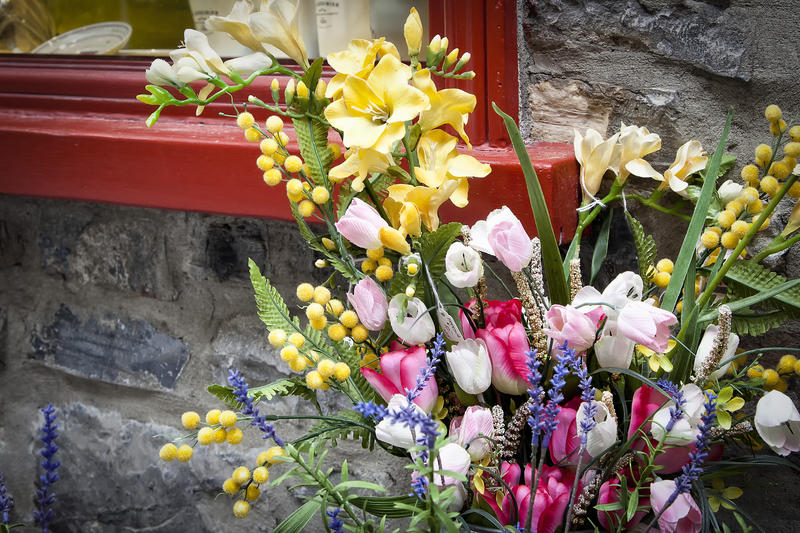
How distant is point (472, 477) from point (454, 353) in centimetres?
12

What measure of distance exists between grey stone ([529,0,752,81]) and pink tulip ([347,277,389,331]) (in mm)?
413

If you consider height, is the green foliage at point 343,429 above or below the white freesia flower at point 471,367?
below

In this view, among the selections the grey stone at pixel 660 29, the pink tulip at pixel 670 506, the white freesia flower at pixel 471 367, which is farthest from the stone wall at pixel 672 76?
the white freesia flower at pixel 471 367

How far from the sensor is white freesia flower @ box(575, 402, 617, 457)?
0.63 metres

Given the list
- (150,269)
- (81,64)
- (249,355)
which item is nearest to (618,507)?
(249,355)

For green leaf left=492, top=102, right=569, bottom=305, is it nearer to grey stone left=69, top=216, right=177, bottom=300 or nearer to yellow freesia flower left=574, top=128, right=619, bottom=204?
yellow freesia flower left=574, top=128, right=619, bottom=204

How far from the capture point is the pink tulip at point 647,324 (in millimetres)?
610

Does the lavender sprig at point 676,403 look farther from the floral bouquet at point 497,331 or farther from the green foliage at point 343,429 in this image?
the green foliage at point 343,429

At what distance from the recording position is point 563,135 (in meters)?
0.94

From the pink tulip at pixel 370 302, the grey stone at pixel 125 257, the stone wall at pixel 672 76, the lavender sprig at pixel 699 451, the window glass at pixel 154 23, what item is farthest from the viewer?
the grey stone at pixel 125 257

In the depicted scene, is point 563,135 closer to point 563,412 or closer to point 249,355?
point 563,412

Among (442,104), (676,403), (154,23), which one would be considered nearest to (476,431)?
(676,403)

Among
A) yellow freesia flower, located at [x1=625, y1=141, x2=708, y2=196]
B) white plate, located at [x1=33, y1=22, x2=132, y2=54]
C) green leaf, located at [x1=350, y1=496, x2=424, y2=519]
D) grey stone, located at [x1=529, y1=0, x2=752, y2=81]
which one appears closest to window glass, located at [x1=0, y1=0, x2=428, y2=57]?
white plate, located at [x1=33, y1=22, x2=132, y2=54]

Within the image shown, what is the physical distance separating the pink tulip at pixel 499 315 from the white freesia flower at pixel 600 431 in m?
0.11
